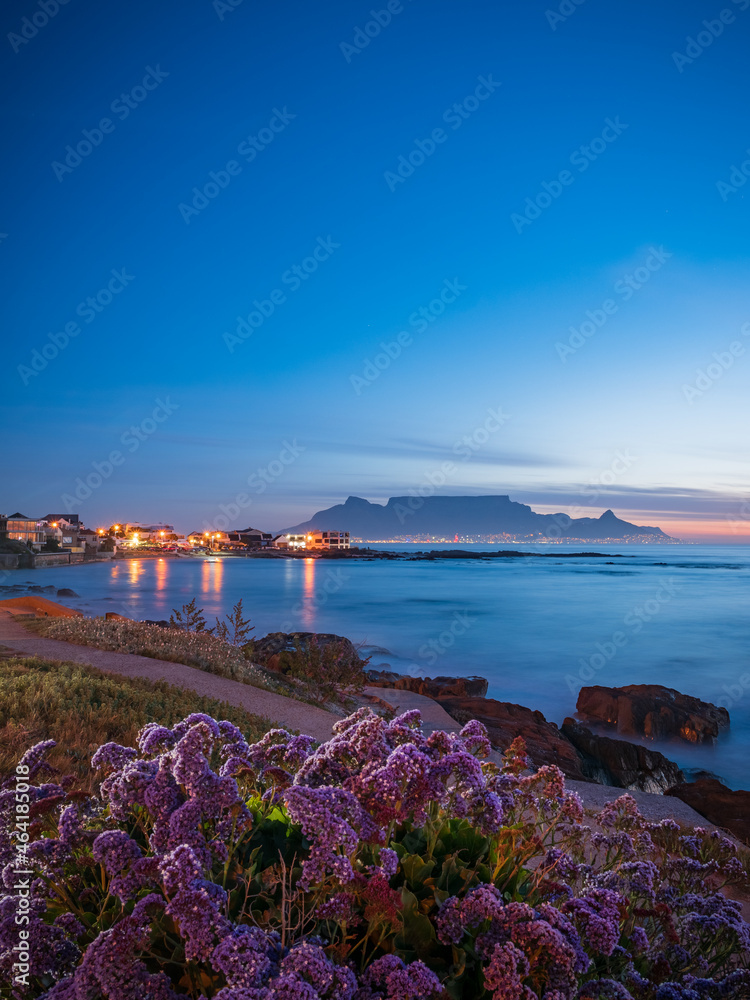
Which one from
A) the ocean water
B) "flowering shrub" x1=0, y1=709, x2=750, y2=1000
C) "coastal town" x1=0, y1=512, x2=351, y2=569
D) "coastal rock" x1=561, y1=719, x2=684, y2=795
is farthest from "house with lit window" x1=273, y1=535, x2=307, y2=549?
"flowering shrub" x1=0, y1=709, x2=750, y2=1000

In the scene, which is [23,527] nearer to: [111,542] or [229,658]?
[111,542]

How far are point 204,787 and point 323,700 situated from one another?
1119cm

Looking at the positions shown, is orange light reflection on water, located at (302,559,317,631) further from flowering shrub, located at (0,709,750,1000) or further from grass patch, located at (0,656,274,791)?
flowering shrub, located at (0,709,750,1000)

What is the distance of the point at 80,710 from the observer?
731cm

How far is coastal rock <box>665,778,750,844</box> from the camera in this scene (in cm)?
775

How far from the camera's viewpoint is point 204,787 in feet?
7.66

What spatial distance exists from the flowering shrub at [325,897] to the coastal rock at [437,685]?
12.2 meters

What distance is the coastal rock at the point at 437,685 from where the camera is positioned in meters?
15.3

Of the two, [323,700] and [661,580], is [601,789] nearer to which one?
[323,700]
